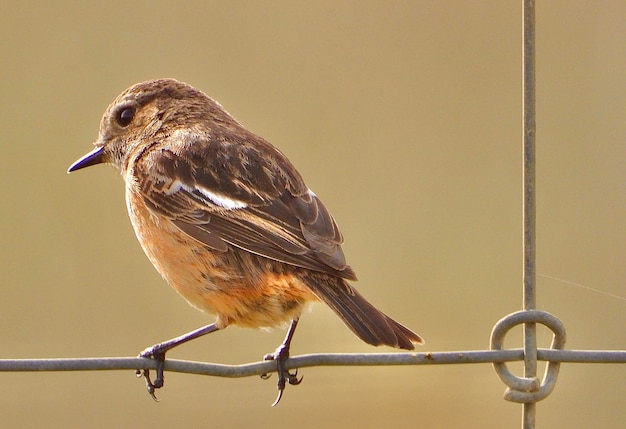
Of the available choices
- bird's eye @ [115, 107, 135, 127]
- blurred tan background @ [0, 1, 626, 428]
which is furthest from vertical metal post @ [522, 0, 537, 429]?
blurred tan background @ [0, 1, 626, 428]

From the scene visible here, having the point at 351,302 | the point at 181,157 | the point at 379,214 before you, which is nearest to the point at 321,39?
the point at 379,214

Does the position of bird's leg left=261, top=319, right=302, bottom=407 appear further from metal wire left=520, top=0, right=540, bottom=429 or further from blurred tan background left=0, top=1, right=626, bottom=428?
blurred tan background left=0, top=1, right=626, bottom=428

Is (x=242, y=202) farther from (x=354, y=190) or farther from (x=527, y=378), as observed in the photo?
(x=354, y=190)

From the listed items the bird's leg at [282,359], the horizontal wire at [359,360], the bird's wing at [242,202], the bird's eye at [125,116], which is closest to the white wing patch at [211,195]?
the bird's wing at [242,202]

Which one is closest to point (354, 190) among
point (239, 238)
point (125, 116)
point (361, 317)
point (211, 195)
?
point (125, 116)

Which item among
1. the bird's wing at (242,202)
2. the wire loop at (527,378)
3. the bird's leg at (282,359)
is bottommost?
the bird's leg at (282,359)

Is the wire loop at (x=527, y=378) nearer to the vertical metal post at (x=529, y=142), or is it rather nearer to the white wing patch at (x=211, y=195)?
Answer: the vertical metal post at (x=529, y=142)

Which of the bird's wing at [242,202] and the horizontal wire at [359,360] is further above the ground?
the bird's wing at [242,202]
